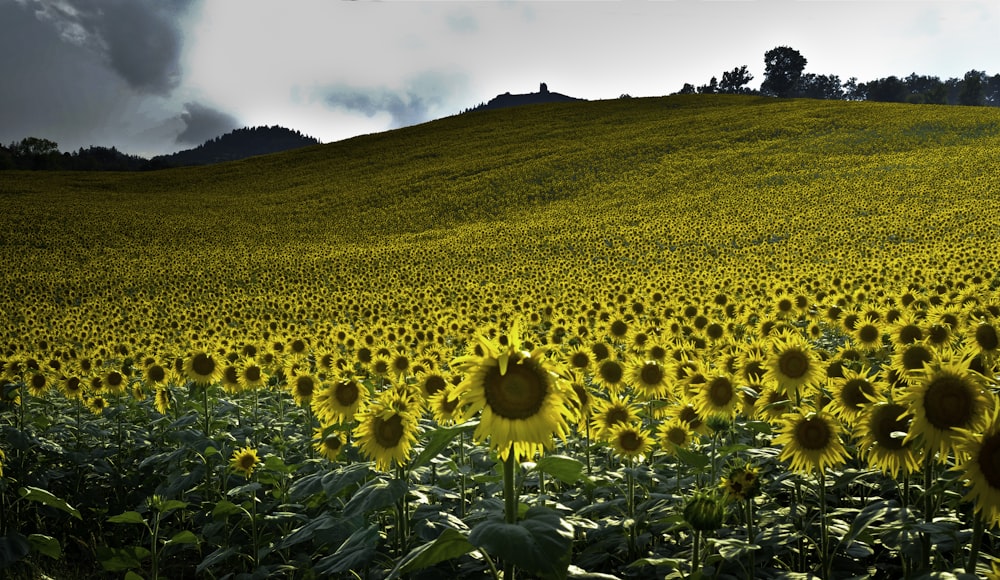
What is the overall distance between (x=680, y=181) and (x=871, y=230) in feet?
56.6

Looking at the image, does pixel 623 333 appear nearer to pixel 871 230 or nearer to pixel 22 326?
pixel 22 326

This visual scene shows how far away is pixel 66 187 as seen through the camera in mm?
53688

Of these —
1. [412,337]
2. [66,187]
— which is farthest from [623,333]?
[66,187]

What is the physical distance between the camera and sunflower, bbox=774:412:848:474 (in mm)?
3477

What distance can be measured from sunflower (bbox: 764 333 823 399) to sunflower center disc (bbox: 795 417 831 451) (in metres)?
1.14

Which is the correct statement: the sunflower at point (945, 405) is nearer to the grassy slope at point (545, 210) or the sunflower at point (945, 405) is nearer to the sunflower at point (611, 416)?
the sunflower at point (611, 416)

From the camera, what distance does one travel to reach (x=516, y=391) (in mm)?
2449

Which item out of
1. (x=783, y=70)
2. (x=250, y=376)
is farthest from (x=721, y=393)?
(x=783, y=70)

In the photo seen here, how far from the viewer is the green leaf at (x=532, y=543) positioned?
6.58 ft

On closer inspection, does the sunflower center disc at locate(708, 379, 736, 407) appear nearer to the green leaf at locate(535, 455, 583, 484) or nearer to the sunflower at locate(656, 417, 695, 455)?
the sunflower at locate(656, 417, 695, 455)

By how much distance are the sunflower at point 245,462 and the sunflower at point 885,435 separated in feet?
13.8

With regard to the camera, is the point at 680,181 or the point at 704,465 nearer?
the point at 704,465

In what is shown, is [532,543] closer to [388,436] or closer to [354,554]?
[354,554]

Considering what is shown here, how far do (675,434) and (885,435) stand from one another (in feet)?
5.14
